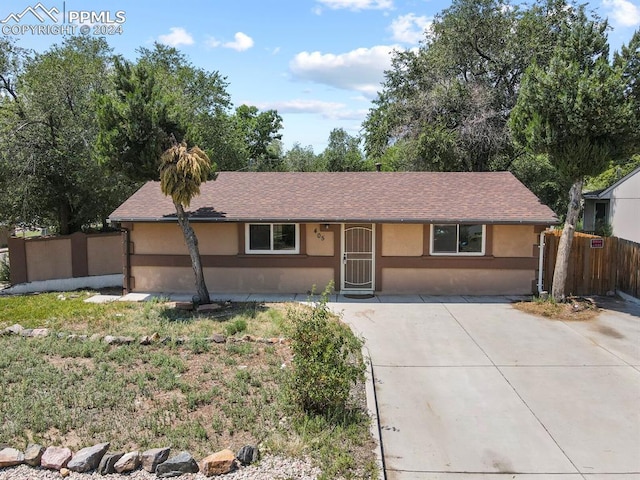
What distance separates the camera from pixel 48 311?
37.9ft

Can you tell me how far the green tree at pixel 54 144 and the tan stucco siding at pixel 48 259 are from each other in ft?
6.88

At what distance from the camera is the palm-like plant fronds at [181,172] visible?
1092cm

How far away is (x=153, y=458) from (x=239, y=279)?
8.89 m

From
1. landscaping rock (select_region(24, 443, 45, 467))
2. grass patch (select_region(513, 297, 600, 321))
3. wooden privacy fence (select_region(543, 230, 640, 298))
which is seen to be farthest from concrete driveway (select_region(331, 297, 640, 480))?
landscaping rock (select_region(24, 443, 45, 467))

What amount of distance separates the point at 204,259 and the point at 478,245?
7.73 m

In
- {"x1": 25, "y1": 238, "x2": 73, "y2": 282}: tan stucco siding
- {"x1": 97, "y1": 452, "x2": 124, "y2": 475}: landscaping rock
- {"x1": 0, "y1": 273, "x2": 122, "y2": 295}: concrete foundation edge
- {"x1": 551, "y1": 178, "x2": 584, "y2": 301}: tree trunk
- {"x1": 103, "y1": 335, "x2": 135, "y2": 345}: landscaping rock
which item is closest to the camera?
{"x1": 97, "y1": 452, "x2": 124, "y2": 475}: landscaping rock

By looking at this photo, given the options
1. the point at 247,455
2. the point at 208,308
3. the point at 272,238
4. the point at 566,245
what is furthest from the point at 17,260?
the point at 566,245

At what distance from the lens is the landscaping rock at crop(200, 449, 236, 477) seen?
4.97 m

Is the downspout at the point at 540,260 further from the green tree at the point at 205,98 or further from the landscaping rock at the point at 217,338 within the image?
the green tree at the point at 205,98

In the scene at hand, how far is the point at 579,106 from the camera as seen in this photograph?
10703 mm

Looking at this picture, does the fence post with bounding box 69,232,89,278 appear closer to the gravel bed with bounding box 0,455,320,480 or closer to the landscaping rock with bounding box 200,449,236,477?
the gravel bed with bounding box 0,455,320,480

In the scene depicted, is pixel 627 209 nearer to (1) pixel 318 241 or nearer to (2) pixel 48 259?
(1) pixel 318 241

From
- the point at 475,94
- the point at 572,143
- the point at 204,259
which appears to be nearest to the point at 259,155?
the point at 475,94

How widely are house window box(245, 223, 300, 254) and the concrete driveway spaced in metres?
3.27
